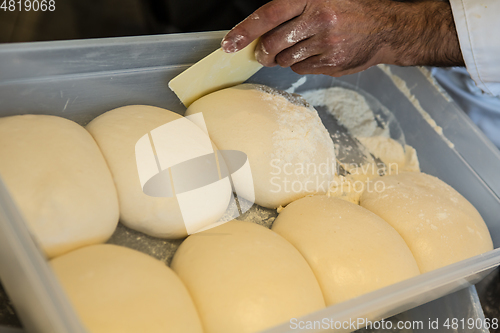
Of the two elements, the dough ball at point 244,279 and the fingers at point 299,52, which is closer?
the dough ball at point 244,279

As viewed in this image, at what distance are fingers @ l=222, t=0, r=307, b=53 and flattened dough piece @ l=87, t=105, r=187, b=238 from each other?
0.30m

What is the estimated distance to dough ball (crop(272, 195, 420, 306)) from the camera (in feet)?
2.63

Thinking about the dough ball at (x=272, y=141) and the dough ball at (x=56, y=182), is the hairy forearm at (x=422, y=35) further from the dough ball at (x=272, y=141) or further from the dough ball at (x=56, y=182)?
the dough ball at (x=56, y=182)

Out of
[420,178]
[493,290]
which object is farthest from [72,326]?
[493,290]

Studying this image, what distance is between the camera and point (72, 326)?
0.47 meters

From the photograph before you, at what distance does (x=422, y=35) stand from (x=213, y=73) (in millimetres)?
675

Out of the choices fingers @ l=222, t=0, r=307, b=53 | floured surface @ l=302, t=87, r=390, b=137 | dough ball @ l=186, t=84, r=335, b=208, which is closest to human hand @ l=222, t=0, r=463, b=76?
fingers @ l=222, t=0, r=307, b=53

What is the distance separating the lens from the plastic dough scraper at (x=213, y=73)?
0.92m

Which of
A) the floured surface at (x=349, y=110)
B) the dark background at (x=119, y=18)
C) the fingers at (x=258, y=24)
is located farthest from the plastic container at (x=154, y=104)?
the dark background at (x=119, y=18)

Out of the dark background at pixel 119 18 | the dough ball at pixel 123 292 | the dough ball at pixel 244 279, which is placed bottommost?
Result: the dough ball at pixel 244 279

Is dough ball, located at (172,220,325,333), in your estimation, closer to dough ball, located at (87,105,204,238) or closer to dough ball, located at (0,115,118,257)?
dough ball, located at (87,105,204,238)

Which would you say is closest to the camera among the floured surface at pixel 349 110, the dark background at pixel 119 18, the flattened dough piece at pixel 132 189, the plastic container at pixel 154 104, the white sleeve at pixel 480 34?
the plastic container at pixel 154 104

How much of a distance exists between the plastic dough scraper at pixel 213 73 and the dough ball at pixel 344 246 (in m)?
0.43

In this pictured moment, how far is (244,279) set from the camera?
705 mm
